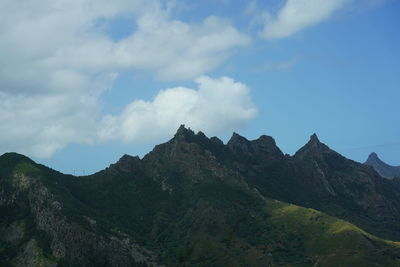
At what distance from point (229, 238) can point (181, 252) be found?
11.6 feet

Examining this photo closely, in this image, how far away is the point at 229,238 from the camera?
3119cm

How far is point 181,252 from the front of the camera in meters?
32.6
